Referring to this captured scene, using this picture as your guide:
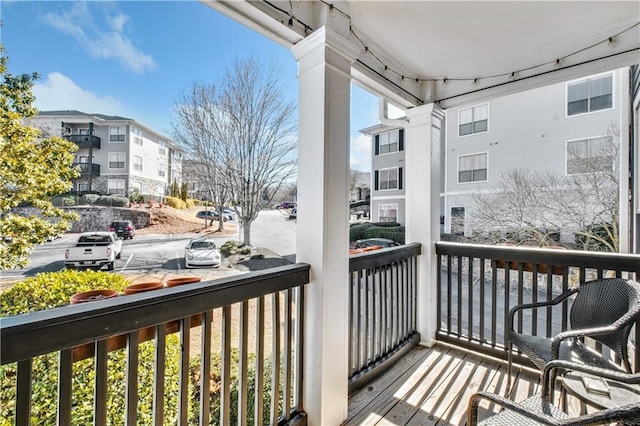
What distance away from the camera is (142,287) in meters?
1.14

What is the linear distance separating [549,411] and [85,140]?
2075 mm

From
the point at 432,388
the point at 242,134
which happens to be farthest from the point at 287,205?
the point at 432,388

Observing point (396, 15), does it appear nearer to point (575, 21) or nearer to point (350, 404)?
point (575, 21)

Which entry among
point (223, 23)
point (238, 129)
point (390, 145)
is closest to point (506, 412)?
point (238, 129)

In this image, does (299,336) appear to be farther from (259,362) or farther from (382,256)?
(382,256)

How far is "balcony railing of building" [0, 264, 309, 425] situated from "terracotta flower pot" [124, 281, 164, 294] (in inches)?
3.3

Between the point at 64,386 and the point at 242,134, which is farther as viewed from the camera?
the point at 242,134

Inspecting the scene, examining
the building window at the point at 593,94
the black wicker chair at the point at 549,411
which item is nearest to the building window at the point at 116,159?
the black wicker chair at the point at 549,411

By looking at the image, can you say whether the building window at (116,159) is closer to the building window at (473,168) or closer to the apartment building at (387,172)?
the apartment building at (387,172)

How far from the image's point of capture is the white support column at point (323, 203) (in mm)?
1652

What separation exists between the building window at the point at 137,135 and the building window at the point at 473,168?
585cm

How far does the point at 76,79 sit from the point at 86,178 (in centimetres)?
35

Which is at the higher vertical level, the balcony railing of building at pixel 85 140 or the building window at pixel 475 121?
the building window at pixel 475 121

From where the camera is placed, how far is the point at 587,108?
14.6 ft
